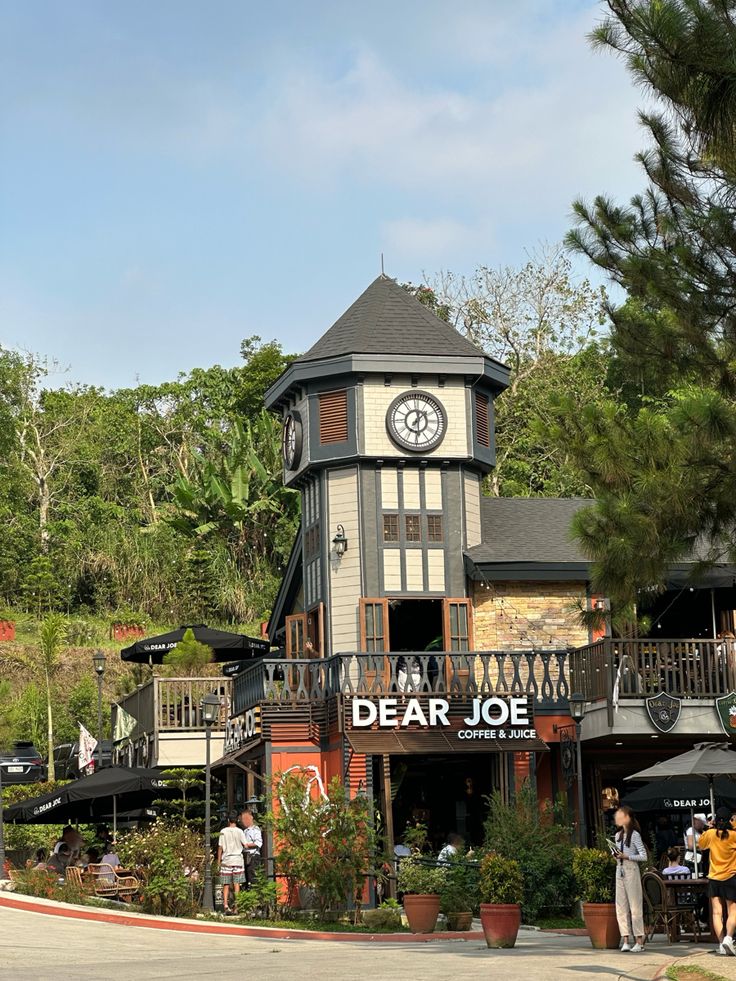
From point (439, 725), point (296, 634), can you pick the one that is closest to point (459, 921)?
point (439, 725)

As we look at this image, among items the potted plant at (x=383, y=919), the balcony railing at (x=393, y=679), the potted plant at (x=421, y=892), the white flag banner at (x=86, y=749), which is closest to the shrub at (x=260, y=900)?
the potted plant at (x=383, y=919)

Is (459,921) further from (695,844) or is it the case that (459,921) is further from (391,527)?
(391,527)

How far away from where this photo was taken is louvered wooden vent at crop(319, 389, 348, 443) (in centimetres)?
2648

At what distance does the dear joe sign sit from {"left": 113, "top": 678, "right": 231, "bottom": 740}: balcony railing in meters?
4.46

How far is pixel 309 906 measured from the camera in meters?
20.7

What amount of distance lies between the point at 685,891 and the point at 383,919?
14.6ft

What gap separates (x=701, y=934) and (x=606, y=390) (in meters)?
30.5

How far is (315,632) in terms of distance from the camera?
26.9 m

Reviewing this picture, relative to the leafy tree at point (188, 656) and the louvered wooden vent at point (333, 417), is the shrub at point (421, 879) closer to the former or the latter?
the louvered wooden vent at point (333, 417)

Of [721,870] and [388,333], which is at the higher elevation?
[388,333]

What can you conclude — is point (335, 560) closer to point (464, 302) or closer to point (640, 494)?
point (640, 494)

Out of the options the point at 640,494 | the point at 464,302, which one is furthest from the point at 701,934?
the point at 464,302

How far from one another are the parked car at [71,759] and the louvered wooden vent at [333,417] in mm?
9789

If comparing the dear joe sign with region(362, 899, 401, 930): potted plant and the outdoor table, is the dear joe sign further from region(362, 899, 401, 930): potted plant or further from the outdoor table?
the outdoor table
